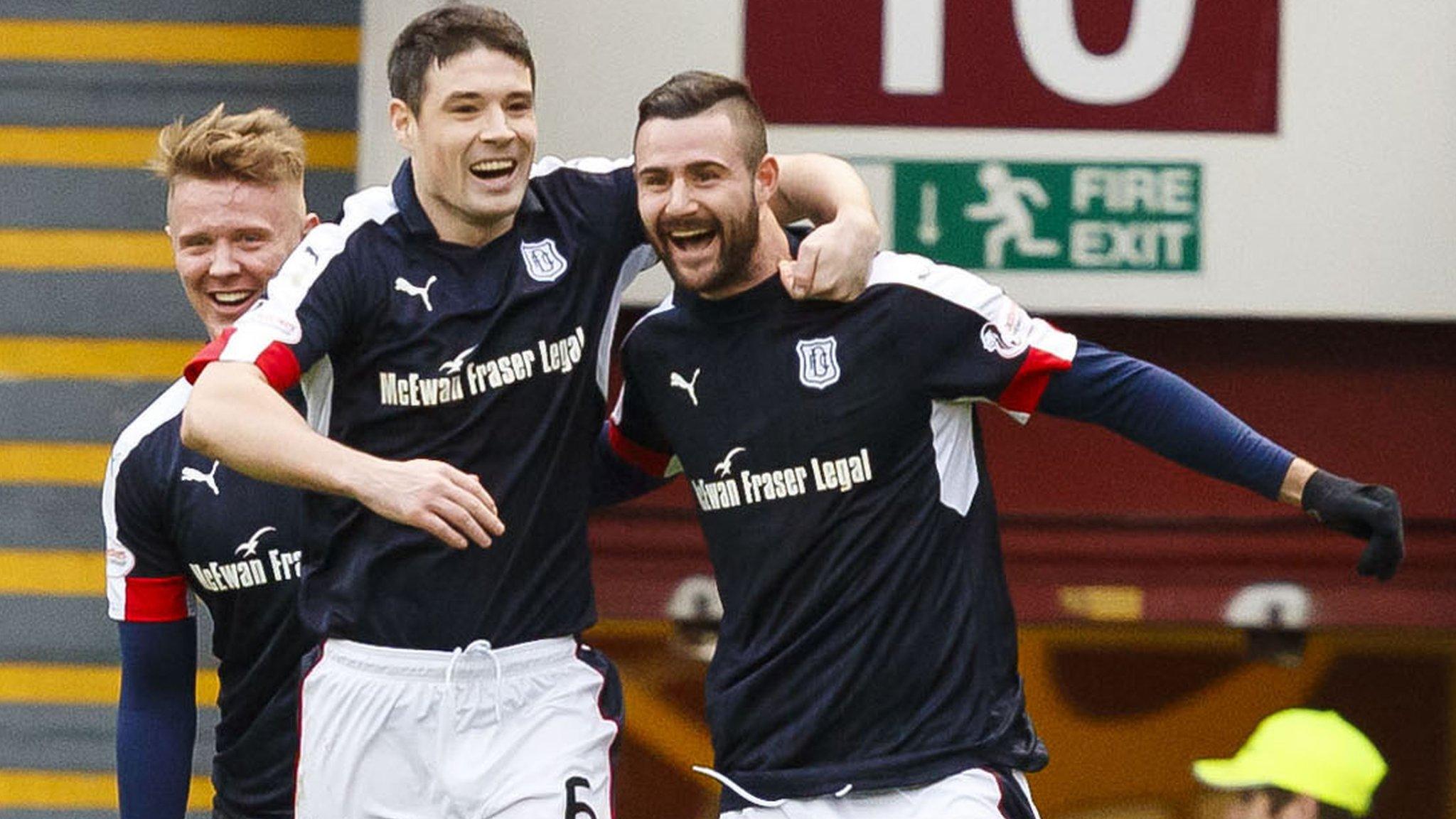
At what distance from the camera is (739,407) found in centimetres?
446

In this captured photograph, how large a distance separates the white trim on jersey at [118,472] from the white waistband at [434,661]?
0.68 meters

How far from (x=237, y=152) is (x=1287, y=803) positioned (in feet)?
7.97

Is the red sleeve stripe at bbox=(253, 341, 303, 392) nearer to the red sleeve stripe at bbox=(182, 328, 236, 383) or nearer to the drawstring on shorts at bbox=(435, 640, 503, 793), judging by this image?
the red sleeve stripe at bbox=(182, 328, 236, 383)

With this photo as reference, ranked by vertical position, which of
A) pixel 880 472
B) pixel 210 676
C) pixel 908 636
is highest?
pixel 880 472

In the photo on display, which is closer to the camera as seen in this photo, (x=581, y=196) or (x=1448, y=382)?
(x=581, y=196)

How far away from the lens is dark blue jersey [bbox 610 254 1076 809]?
4.40m

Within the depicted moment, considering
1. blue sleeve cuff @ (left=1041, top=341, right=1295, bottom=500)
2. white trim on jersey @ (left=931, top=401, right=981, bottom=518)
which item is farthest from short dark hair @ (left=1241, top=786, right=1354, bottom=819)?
white trim on jersey @ (left=931, top=401, right=981, bottom=518)

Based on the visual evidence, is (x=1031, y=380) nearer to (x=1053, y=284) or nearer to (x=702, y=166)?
(x=702, y=166)

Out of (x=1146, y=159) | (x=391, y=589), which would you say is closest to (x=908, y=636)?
(x=391, y=589)

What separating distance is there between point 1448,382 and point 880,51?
5.25 feet

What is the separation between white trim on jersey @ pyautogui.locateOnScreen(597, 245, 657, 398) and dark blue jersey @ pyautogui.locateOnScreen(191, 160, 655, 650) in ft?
0.06

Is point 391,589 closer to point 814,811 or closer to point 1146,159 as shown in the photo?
point 814,811

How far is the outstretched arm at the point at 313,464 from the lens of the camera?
3.95 meters

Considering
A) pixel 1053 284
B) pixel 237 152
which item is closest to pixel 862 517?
pixel 237 152
